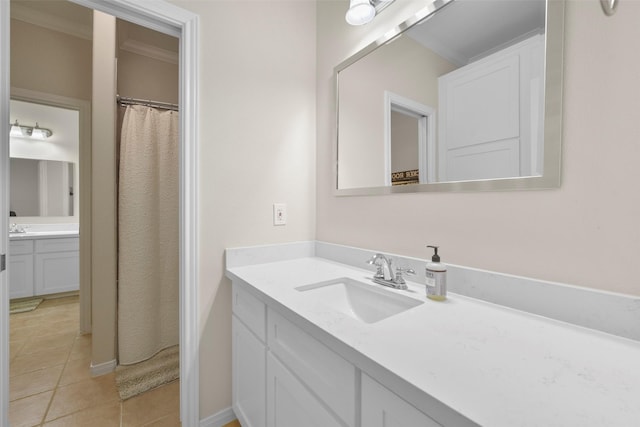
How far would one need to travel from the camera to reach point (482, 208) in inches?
37.1

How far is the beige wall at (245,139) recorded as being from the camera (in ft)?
4.32

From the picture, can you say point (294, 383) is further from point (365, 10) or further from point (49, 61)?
point (49, 61)

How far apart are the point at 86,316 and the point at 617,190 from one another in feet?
11.2

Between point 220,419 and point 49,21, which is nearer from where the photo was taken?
point 220,419

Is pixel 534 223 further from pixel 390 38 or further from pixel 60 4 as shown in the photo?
pixel 60 4

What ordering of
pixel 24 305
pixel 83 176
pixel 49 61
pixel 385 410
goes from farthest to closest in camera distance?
pixel 24 305 → pixel 49 61 → pixel 83 176 → pixel 385 410

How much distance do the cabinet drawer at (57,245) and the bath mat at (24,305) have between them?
1.86ft

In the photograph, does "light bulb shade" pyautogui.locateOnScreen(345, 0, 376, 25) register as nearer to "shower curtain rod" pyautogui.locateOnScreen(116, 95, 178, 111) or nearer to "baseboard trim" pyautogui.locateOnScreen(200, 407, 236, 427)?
"shower curtain rod" pyautogui.locateOnScreen(116, 95, 178, 111)

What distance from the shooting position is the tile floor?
143cm

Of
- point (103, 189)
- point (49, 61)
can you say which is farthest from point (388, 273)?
point (49, 61)

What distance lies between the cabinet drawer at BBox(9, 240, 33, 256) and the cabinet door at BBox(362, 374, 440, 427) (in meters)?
4.03

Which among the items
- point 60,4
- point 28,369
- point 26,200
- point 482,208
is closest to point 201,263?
point 482,208

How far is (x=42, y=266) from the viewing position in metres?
3.05

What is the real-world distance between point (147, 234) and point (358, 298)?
167 cm
